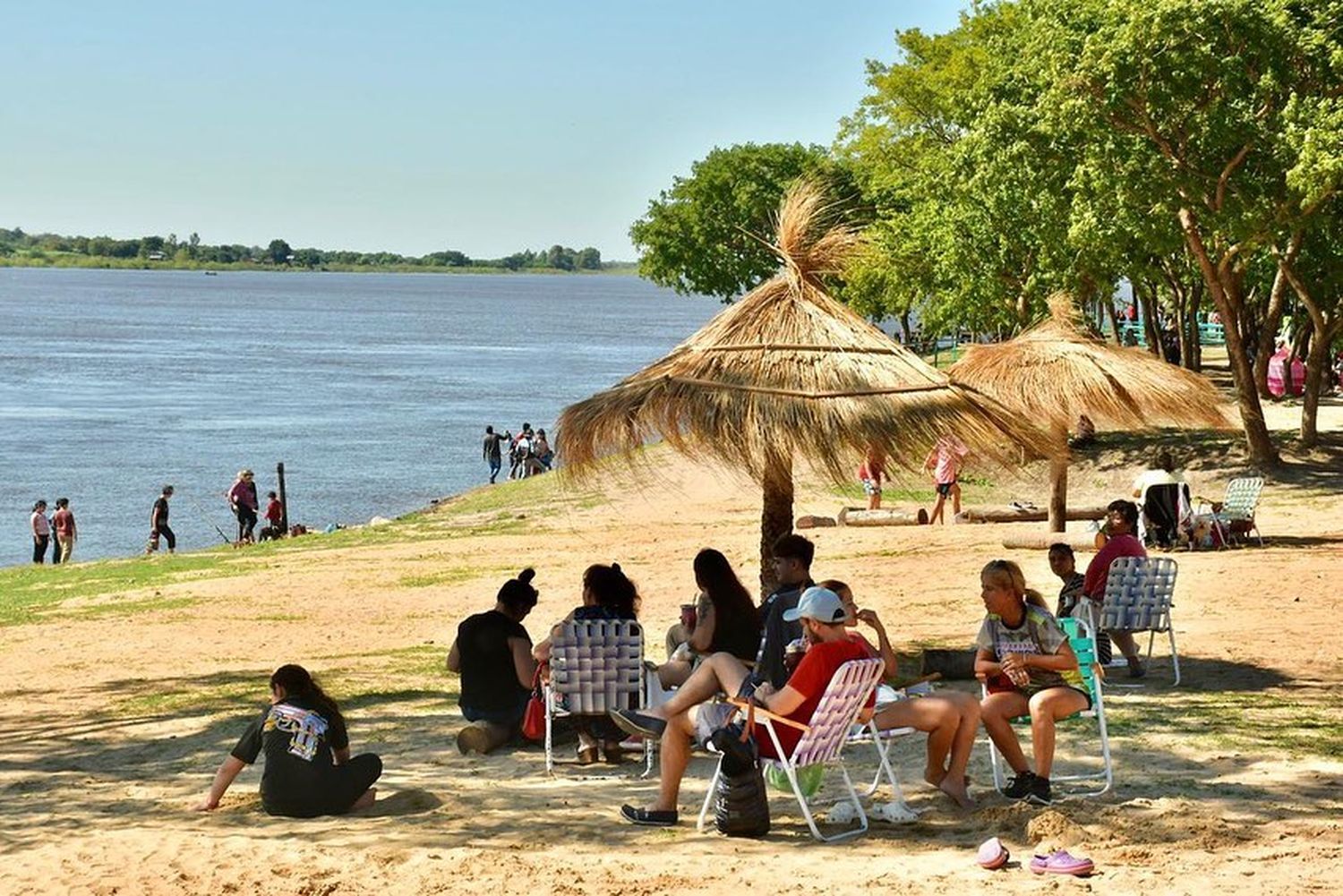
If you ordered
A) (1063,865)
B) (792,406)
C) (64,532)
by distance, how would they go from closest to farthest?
1. (1063,865)
2. (792,406)
3. (64,532)

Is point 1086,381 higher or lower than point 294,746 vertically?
higher

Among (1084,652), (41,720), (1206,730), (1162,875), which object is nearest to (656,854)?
(1162,875)

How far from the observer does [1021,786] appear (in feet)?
25.2

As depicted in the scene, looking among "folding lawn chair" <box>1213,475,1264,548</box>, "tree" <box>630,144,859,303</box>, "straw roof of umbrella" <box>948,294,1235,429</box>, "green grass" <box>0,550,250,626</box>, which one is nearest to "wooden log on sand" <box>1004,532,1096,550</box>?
"folding lawn chair" <box>1213,475,1264,548</box>

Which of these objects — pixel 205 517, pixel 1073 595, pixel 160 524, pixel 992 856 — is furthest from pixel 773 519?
pixel 205 517

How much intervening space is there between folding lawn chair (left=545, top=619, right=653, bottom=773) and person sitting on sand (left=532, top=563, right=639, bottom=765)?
0.52ft

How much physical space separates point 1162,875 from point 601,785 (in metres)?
3.12

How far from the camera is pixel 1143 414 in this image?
15281 mm

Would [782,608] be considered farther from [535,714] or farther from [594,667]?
[535,714]

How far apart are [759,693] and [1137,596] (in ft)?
14.3

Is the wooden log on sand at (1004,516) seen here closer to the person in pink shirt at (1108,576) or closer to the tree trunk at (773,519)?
the tree trunk at (773,519)

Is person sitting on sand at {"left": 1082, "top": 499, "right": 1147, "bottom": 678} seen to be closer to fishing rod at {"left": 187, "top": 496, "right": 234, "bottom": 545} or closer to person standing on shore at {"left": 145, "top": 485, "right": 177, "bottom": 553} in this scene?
person standing on shore at {"left": 145, "top": 485, "right": 177, "bottom": 553}

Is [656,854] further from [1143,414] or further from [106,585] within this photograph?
[106,585]

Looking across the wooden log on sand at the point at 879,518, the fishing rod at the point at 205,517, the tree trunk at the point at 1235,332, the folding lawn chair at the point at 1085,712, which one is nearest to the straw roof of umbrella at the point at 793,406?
the folding lawn chair at the point at 1085,712
